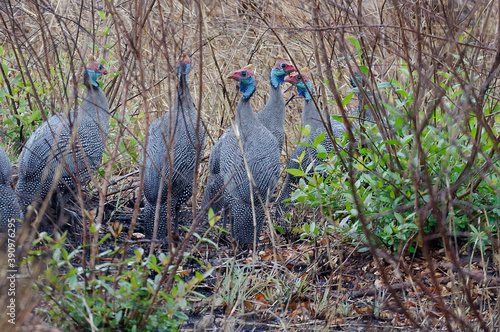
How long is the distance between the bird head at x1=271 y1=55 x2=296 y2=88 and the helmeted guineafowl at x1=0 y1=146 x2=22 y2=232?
8.64ft

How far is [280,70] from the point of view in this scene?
18.3ft

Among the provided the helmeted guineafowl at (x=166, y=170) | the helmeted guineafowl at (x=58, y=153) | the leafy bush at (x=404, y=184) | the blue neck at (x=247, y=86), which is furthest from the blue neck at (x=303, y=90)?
the leafy bush at (x=404, y=184)

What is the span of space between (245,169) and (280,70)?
159 cm

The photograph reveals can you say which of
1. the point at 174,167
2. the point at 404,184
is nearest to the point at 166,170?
the point at 174,167

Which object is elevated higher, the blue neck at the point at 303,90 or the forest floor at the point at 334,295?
the blue neck at the point at 303,90

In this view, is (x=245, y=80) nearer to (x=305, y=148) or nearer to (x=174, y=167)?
(x=305, y=148)

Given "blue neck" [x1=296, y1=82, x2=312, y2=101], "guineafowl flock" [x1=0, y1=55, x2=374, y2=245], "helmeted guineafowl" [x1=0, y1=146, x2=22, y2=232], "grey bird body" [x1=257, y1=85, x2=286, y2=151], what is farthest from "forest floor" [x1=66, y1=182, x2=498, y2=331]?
"blue neck" [x1=296, y1=82, x2=312, y2=101]

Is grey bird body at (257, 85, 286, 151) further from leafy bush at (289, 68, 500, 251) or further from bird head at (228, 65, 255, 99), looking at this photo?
leafy bush at (289, 68, 500, 251)

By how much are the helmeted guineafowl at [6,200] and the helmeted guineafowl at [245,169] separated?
137 centimetres

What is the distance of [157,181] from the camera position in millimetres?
4215

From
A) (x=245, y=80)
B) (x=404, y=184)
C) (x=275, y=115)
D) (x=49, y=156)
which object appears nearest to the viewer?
(x=404, y=184)

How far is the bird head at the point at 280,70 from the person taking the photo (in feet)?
18.2

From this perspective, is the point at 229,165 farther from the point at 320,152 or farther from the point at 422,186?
the point at 422,186

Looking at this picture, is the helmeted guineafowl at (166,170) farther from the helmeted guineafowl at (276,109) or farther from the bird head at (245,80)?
the helmeted guineafowl at (276,109)
